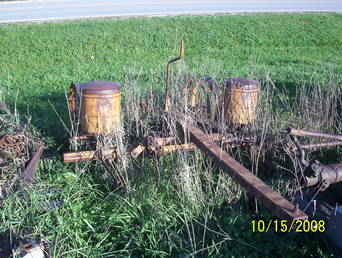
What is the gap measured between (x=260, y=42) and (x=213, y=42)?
1366 millimetres

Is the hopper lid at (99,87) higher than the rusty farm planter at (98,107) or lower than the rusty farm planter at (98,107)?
higher

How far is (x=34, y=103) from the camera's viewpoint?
6.39 meters

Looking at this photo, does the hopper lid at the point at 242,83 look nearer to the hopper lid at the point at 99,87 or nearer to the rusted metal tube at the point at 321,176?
the hopper lid at the point at 99,87

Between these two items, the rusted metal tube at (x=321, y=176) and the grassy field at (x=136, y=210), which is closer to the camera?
the rusted metal tube at (x=321, y=176)

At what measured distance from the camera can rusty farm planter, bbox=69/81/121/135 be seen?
4.25m

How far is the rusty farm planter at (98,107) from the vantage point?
4.25 m

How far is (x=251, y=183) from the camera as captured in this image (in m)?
2.91

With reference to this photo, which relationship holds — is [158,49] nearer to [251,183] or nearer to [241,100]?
[241,100]

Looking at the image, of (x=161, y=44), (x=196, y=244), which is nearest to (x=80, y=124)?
(x=196, y=244)

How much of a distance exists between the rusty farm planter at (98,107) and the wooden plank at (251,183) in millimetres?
807

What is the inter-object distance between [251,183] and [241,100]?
1792 mm
